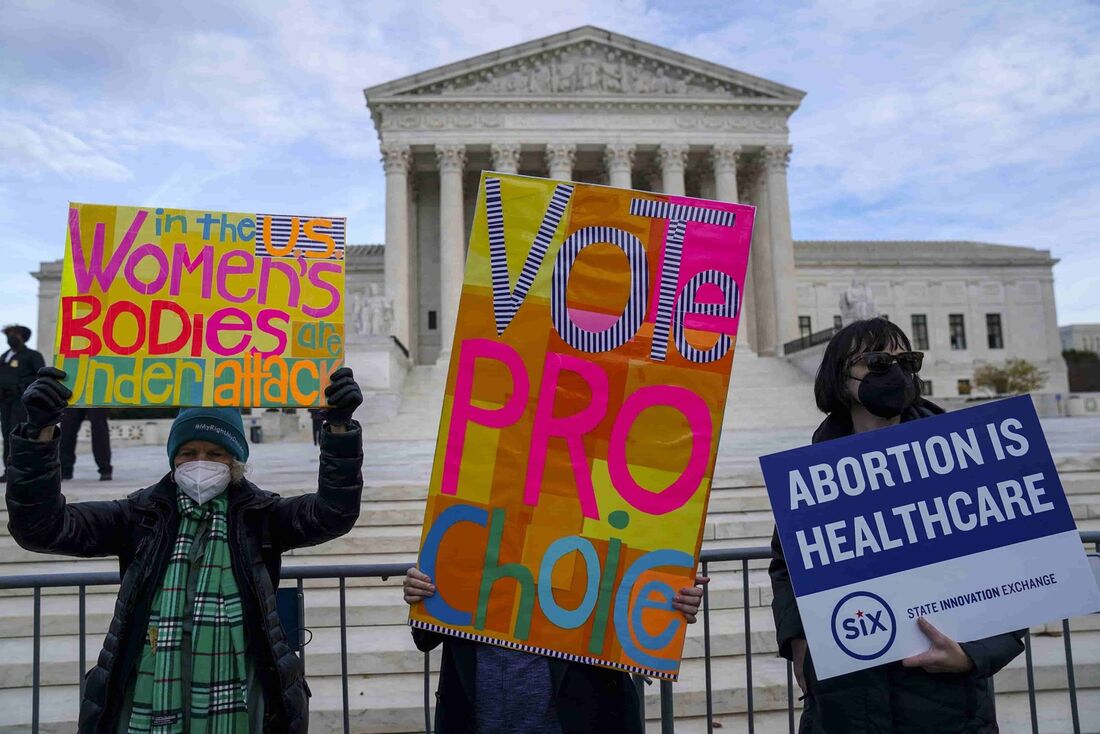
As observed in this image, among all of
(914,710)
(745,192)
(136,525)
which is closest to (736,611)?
(914,710)

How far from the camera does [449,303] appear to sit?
35031 mm

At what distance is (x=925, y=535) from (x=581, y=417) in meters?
1.20

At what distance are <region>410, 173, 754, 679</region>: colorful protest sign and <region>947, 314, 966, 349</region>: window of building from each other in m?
61.5

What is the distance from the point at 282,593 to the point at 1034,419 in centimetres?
295

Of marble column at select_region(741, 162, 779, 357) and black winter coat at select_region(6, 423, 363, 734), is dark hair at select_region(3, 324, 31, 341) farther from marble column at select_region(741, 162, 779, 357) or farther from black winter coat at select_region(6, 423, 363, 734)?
marble column at select_region(741, 162, 779, 357)

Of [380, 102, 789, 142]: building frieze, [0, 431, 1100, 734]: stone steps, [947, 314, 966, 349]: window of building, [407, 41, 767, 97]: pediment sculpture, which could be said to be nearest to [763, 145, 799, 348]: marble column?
[380, 102, 789, 142]: building frieze

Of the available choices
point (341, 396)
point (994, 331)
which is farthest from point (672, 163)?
point (341, 396)

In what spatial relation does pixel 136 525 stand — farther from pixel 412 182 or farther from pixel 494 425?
pixel 412 182

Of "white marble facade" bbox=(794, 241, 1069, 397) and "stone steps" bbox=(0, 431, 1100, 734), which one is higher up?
"white marble facade" bbox=(794, 241, 1069, 397)

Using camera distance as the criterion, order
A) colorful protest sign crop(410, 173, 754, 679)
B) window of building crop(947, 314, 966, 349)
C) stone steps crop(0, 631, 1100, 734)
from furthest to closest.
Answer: window of building crop(947, 314, 966, 349) < stone steps crop(0, 631, 1100, 734) < colorful protest sign crop(410, 173, 754, 679)

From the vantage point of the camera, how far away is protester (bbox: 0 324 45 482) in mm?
9492

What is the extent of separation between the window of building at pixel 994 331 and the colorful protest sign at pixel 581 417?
63.6m

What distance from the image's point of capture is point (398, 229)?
36312 millimetres

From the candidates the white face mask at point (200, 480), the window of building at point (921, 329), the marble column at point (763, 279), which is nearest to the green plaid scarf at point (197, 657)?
the white face mask at point (200, 480)
